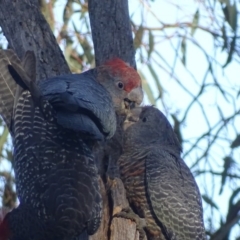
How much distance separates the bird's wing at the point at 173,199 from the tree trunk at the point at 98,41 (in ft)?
0.77

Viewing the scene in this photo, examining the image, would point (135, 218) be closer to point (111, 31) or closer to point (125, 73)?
point (125, 73)

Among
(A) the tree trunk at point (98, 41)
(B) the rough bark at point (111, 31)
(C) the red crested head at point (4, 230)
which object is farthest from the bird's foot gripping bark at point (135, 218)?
(B) the rough bark at point (111, 31)

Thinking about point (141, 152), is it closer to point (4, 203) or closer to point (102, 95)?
point (102, 95)

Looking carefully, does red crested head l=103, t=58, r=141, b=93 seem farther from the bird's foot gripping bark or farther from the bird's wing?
the bird's foot gripping bark

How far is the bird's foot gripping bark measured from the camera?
14.7 feet

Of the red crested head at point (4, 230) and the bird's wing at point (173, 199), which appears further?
the bird's wing at point (173, 199)

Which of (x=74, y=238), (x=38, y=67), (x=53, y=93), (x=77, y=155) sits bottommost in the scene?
(x=74, y=238)

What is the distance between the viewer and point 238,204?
5395 mm

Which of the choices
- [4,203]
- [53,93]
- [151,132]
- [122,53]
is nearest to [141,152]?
[151,132]

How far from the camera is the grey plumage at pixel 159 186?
15.6 feet

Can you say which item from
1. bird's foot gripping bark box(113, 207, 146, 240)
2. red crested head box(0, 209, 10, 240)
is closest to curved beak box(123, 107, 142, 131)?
bird's foot gripping bark box(113, 207, 146, 240)

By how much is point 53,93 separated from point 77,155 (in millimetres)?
298

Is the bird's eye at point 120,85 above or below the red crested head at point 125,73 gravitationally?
below

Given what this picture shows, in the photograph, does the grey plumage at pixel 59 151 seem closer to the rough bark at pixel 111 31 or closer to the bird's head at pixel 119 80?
the bird's head at pixel 119 80
